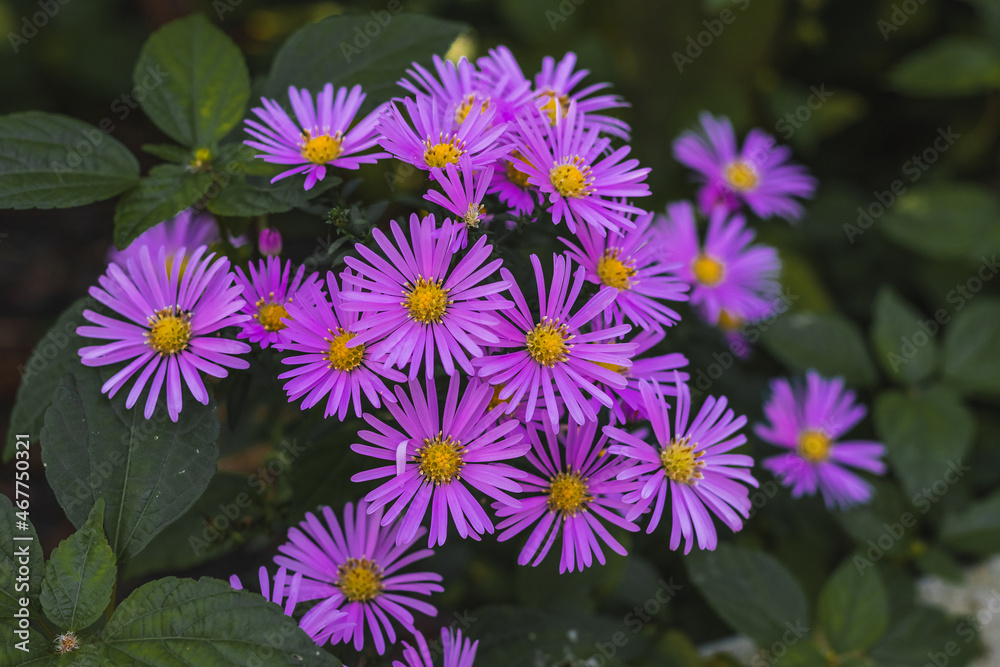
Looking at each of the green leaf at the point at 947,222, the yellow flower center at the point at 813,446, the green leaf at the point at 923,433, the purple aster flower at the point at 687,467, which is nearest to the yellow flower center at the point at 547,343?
the purple aster flower at the point at 687,467

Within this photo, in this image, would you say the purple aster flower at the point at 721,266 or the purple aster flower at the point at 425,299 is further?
the purple aster flower at the point at 721,266

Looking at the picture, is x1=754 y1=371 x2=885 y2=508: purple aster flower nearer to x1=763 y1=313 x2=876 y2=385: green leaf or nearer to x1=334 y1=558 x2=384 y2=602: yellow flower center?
x1=763 y1=313 x2=876 y2=385: green leaf

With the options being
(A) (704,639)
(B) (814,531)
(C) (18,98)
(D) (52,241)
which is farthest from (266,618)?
(C) (18,98)

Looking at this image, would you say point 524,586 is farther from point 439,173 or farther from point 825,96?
point 825,96

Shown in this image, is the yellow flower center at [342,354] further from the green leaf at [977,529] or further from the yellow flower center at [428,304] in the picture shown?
the green leaf at [977,529]
